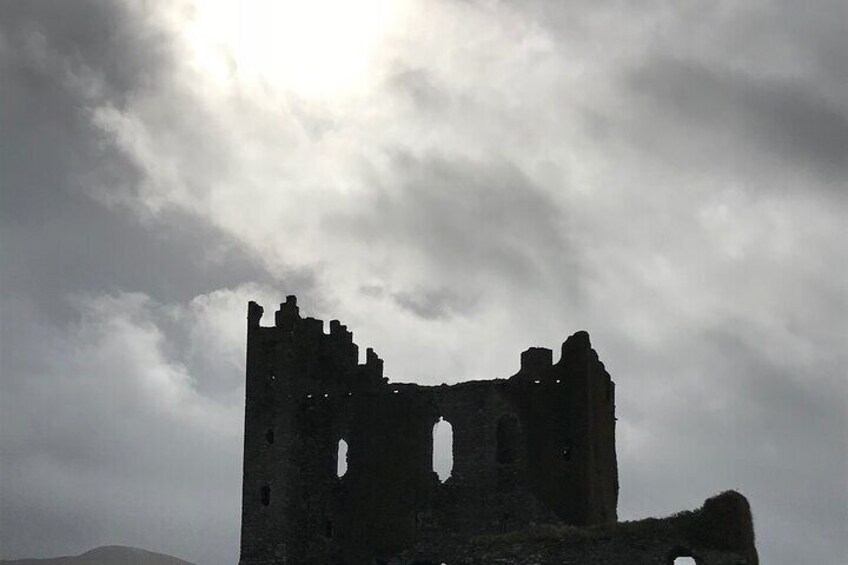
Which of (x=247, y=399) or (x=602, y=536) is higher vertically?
(x=247, y=399)

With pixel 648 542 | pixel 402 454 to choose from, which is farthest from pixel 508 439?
pixel 648 542

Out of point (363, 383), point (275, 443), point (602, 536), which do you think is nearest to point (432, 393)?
point (363, 383)

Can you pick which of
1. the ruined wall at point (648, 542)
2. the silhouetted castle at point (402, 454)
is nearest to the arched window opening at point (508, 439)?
the silhouetted castle at point (402, 454)

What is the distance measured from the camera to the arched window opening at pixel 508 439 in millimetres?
48156

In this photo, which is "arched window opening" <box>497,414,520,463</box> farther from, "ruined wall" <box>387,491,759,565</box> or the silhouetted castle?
"ruined wall" <box>387,491,759,565</box>

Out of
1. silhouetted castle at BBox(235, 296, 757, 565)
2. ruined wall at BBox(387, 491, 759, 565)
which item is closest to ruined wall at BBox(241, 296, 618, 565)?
silhouetted castle at BBox(235, 296, 757, 565)

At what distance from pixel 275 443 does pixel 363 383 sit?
4220 mm

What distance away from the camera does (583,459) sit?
46938mm

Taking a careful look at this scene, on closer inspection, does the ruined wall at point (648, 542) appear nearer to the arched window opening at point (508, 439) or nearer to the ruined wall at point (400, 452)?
the ruined wall at point (400, 452)

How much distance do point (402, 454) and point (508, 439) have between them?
13.5 ft

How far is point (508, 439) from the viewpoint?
48.6m

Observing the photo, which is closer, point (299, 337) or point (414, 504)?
point (414, 504)

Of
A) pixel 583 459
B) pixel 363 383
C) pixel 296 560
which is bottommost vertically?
pixel 296 560

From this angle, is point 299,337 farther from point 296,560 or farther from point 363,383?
point 296,560
